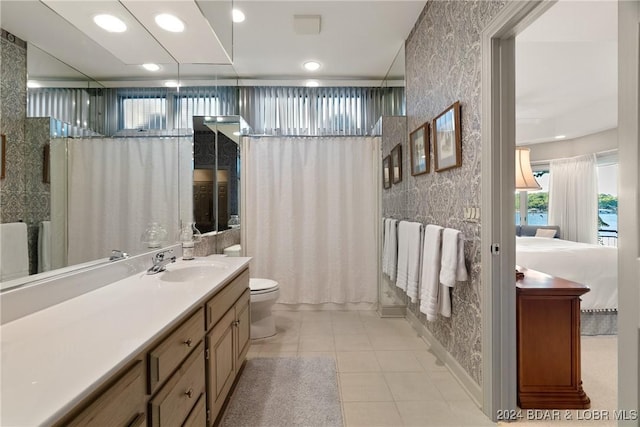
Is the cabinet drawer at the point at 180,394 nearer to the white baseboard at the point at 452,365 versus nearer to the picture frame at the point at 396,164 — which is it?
the white baseboard at the point at 452,365

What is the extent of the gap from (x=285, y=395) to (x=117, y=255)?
1282 mm

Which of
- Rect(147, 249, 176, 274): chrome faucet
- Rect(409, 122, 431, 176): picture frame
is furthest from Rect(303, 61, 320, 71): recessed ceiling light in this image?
Result: Rect(147, 249, 176, 274): chrome faucet

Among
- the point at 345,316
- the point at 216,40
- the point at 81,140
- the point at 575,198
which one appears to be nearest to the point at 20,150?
the point at 81,140

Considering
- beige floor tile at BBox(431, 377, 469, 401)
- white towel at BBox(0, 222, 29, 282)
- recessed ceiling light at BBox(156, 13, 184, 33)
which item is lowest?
beige floor tile at BBox(431, 377, 469, 401)

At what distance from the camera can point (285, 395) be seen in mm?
1874

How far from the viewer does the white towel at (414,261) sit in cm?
237

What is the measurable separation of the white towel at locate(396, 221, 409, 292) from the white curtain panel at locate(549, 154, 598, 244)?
4823 mm

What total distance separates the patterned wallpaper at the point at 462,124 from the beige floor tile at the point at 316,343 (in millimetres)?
847

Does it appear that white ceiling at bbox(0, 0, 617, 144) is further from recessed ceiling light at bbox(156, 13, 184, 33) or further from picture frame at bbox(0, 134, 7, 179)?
picture frame at bbox(0, 134, 7, 179)

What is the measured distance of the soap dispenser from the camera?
87.3 inches

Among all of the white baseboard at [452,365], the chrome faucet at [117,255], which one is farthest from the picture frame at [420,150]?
the chrome faucet at [117,255]

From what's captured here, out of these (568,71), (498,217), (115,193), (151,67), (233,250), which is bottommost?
(233,250)

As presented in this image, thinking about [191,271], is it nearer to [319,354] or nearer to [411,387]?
[319,354]

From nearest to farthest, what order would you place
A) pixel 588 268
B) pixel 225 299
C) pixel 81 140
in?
pixel 81 140
pixel 225 299
pixel 588 268
